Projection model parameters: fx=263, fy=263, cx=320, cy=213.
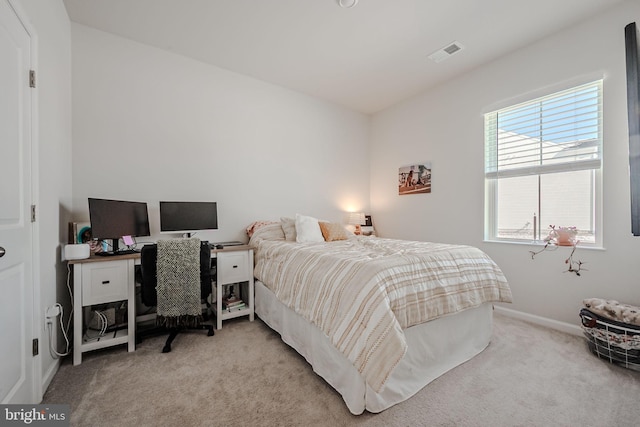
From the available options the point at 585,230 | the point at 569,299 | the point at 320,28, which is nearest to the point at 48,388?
the point at 320,28

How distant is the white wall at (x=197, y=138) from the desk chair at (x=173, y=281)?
80 centimetres

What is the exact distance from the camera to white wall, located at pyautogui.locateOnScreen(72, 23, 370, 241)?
8.15 feet

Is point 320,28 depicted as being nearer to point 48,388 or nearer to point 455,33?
point 455,33

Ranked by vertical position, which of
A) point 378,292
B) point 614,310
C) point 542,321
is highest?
point 378,292

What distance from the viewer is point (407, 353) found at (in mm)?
1603

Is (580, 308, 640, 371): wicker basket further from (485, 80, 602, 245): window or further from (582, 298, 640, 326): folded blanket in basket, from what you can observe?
(485, 80, 602, 245): window

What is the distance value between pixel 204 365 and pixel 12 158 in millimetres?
1635

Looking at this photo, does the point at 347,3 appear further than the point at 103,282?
Yes

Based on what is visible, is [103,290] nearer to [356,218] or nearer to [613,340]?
[356,218]

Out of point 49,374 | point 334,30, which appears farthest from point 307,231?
point 49,374

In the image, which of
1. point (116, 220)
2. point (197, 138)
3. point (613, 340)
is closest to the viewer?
point (613, 340)

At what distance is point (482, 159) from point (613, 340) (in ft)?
6.61

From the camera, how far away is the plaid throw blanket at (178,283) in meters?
2.08

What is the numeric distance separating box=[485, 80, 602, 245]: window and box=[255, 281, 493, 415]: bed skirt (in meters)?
1.27
